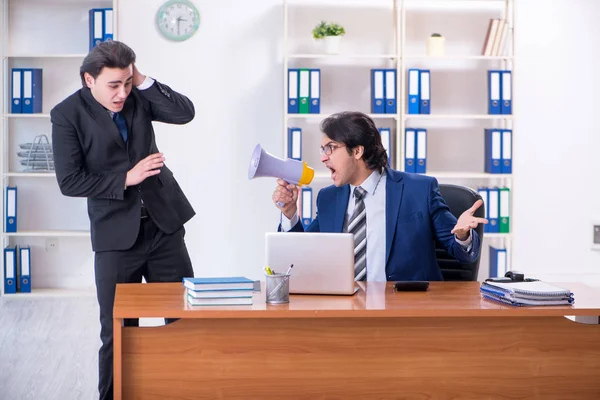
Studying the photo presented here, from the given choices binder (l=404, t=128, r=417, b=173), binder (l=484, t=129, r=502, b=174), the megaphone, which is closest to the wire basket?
binder (l=404, t=128, r=417, b=173)

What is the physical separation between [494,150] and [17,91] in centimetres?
316

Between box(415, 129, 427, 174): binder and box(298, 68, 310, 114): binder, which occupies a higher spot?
box(298, 68, 310, 114): binder

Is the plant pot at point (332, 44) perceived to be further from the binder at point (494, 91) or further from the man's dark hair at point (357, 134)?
the man's dark hair at point (357, 134)

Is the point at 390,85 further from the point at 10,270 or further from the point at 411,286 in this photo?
the point at 411,286

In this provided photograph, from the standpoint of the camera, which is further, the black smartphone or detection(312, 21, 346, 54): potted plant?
detection(312, 21, 346, 54): potted plant

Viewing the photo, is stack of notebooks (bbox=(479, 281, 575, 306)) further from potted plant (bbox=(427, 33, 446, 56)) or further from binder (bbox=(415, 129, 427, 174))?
potted plant (bbox=(427, 33, 446, 56))

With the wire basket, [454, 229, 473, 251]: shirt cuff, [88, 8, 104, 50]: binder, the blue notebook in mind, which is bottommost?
the blue notebook

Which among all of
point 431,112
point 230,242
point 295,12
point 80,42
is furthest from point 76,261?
point 431,112

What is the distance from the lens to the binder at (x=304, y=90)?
5180mm

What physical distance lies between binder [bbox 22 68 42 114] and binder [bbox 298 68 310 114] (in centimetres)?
175

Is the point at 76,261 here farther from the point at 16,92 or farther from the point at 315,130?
the point at 315,130

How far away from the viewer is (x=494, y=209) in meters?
5.32

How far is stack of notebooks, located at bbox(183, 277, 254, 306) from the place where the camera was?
223 cm

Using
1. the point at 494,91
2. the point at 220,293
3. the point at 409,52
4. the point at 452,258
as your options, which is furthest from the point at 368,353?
the point at 409,52
